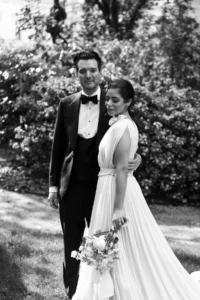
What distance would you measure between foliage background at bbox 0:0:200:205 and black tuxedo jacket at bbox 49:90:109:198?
3.81 metres

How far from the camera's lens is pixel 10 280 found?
4.44 meters

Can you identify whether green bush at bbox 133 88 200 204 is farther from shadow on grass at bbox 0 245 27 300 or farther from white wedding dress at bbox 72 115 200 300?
white wedding dress at bbox 72 115 200 300

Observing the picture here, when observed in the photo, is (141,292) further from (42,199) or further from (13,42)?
(13,42)

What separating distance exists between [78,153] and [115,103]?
0.59 metres

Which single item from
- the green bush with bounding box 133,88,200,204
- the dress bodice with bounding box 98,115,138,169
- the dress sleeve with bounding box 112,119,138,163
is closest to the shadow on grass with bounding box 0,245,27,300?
the dress bodice with bounding box 98,115,138,169

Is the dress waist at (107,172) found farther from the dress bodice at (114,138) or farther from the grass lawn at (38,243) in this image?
the grass lawn at (38,243)

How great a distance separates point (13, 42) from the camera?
10.9 metres

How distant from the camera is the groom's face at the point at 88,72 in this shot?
3.72 meters

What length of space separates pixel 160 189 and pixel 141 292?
16.0 ft

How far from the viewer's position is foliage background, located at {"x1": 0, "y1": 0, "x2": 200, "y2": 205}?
313 inches

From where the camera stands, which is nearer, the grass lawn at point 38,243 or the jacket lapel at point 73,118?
the jacket lapel at point 73,118

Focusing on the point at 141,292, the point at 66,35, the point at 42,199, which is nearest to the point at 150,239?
the point at 141,292

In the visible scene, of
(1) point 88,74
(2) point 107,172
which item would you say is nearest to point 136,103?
(1) point 88,74

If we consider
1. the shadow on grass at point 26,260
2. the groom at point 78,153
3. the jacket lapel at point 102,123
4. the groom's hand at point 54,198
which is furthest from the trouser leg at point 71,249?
the jacket lapel at point 102,123
